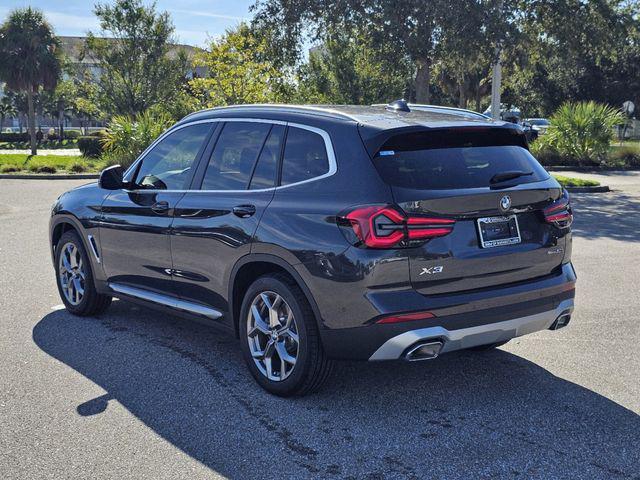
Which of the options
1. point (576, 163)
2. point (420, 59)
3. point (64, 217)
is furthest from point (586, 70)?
point (64, 217)

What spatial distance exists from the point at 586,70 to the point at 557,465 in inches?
2167

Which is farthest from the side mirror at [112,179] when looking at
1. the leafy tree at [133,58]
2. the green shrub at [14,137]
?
the green shrub at [14,137]

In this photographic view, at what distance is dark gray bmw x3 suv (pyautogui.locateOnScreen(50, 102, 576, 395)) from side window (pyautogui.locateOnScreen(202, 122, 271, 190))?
0.4 inches

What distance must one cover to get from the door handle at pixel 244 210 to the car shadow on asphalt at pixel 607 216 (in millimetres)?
8286

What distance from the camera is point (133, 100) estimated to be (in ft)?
137

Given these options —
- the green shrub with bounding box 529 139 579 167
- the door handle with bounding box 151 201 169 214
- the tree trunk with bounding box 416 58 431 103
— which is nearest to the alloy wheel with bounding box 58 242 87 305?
the door handle with bounding box 151 201 169 214

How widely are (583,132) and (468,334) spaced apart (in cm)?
2341

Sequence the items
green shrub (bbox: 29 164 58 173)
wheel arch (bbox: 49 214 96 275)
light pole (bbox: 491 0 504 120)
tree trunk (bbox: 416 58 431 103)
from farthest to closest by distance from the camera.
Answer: green shrub (bbox: 29 164 58 173) → tree trunk (bbox: 416 58 431 103) → light pole (bbox: 491 0 504 120) → wheel arch (bbox: 49 214 96 275)

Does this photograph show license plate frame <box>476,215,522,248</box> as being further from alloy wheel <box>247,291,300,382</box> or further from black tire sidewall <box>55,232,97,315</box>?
black tire sidewall <box>55,232,97,315</box>

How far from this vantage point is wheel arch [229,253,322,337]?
14.1 ft

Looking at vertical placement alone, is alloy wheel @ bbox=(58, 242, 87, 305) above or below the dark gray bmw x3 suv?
below

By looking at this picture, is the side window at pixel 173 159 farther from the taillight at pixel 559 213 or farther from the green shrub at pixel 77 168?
the green shrub at pixel 77 168

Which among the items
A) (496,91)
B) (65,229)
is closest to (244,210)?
(65,229)

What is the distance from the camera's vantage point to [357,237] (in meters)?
4.01
